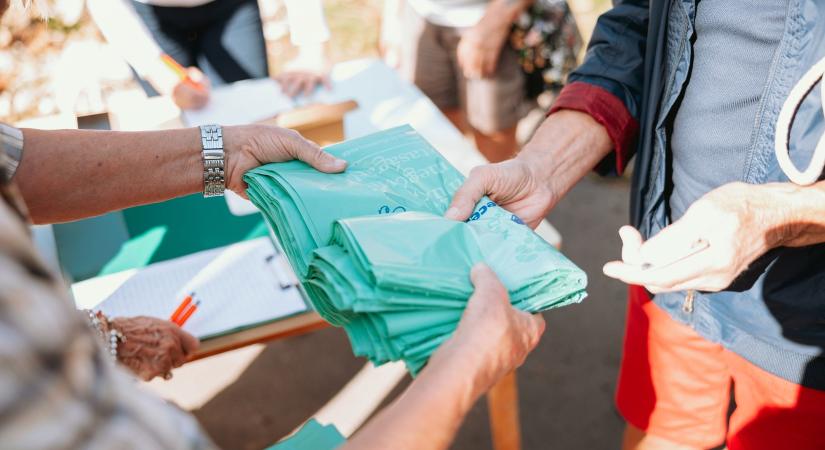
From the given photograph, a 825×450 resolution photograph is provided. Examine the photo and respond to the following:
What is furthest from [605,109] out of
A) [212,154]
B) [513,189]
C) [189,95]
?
[189,95]

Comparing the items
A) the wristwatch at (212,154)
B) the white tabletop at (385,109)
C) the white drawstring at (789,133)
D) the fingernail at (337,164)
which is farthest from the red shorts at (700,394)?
the wristwatch at (212,154)

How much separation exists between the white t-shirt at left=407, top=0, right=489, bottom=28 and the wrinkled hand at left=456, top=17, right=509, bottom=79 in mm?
63

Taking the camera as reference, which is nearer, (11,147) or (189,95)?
(11,147)

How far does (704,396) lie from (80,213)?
1479 millimetres

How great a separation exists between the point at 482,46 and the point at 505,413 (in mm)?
1498

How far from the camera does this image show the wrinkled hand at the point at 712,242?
1078mm

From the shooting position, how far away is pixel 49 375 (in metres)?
0.51

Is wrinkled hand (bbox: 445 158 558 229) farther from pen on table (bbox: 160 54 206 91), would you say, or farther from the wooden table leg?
pen on table (bbox: 160 54 206 91)

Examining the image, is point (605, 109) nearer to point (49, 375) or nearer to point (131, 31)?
point (49, 375)

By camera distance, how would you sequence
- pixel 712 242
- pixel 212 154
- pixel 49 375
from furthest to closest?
1. pixel 212 154
2. pixel 712 242
3. pixel 49 375

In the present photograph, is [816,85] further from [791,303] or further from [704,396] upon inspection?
[704,396]

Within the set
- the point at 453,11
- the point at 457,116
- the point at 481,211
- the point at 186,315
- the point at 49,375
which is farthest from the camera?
the point at 457,116

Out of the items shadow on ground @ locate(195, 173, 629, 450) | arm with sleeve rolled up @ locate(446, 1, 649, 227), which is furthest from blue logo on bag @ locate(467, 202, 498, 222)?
shadow on ground @ locate(195, 173, 629, 450)

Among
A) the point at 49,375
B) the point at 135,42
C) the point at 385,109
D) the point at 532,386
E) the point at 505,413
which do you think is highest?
the point at 49,375
